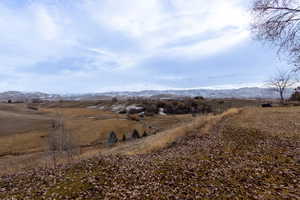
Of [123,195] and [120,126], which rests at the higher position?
[123,195]

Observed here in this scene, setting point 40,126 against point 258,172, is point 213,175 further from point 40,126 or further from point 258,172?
point 40,126

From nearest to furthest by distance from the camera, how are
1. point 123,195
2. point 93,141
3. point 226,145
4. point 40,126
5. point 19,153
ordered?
point 123,195 < point 226,145 < point 19,153 < point 93,141 < point 40,126

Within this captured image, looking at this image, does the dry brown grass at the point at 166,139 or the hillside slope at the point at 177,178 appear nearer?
the hillside slope at the point at 177,178

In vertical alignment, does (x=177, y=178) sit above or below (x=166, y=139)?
above

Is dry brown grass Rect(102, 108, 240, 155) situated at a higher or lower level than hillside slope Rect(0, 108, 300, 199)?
lower

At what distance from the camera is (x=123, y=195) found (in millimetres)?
5660

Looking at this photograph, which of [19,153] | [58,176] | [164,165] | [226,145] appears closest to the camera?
[58,176]

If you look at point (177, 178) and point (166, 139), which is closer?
point (177, 178)

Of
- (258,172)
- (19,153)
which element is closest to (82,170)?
(258,172)

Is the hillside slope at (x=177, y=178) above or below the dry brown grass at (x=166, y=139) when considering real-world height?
above

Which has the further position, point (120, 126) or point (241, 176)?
point (120, 126)

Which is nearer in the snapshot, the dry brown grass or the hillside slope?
the hillside slope

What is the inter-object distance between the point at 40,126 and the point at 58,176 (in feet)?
162

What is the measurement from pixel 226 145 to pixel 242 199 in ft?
19.3
